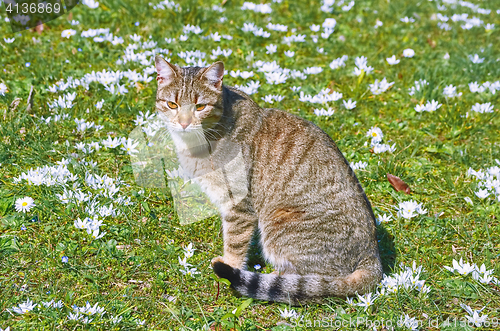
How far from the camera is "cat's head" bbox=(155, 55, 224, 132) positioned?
397 centimetres

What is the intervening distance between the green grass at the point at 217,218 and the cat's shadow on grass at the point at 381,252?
0.7 inches

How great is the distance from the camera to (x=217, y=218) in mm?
4422

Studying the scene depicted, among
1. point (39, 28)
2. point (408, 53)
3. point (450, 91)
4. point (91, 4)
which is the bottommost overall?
point (39, 28)

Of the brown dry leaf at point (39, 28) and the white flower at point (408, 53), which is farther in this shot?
the white flower at point (408, 53)

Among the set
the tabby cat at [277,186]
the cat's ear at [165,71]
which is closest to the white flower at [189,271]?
the tabby cat at [277,186]

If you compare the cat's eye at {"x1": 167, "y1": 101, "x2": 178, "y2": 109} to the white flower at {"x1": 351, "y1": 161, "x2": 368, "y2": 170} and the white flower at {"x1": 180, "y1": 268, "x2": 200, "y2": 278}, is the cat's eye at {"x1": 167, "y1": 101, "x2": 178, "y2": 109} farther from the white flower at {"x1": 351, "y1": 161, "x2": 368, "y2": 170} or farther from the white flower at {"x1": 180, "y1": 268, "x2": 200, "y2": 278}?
the white flower at {"x1": 351, "y1": 161, "x2": 368, "y2": 170}

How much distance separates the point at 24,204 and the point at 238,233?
1872 mm

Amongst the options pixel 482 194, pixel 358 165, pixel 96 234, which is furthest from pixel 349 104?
pixel 96 234

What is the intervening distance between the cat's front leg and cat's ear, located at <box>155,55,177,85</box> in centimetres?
132

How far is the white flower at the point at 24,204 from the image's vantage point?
3838 millimetres

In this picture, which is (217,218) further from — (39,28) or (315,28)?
(39,28)

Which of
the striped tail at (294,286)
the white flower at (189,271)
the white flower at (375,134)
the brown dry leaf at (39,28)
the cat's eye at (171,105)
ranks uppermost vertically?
the cat's eye at (171,105)

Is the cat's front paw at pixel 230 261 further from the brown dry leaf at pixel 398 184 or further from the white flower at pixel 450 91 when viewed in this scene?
the white flower at pixel 450 91

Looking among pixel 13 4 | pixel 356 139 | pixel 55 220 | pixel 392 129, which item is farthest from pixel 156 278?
pixel 13 4
